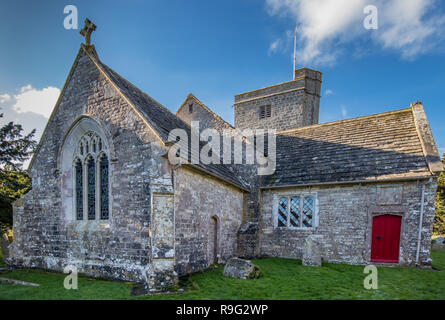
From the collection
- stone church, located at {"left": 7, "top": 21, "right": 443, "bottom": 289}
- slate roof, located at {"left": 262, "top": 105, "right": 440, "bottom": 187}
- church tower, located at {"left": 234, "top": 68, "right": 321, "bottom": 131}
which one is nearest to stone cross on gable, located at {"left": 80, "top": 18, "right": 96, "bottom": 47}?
stone church, located at {"left": 7, "top": 21, "right": 443, "bottom": 289}

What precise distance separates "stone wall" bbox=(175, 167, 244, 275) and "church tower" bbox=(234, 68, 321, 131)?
10366mm

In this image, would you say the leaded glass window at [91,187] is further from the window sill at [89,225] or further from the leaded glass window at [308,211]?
the leaded glass window at [308,211]

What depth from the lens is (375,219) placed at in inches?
424

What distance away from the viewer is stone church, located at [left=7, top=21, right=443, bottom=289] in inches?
330

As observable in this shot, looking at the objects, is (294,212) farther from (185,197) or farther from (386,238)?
(185,197)

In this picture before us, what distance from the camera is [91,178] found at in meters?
10.2

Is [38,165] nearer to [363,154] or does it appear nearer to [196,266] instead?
[196,266]

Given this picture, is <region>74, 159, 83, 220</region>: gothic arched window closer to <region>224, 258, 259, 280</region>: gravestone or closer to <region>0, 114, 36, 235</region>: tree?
<region>224, 258, 259, 280</region>: gravestone

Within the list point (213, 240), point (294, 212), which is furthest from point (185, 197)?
point (294, 212)

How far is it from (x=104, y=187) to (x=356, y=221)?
11.2 metres

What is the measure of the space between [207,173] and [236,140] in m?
5.39

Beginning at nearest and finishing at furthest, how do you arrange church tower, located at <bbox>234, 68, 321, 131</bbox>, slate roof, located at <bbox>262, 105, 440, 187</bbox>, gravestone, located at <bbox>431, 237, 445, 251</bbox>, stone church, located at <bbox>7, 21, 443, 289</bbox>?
stone church, located at <bbox>7, 21, 443, 289</bbox>, slate roof, located at <bbox>262, 105, 440, 187</bbox>, gravestone, located at <bbox>431, 237, 445, 251</bbox>, church tower, located at <bbox>234, 68, 321, 131</bbox>

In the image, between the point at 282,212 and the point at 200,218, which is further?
the point at 282,212
